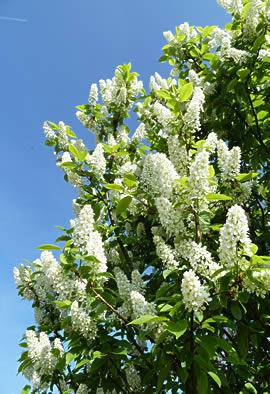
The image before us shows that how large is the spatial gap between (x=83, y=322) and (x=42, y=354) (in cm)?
128

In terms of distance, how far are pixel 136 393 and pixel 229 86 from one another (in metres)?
4.16

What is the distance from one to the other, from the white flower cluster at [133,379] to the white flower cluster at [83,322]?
27.2 inches

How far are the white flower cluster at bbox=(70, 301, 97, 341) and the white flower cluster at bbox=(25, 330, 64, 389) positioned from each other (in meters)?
0.86

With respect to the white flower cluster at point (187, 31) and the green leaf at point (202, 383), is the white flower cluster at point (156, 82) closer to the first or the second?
the white flower cluster at point (187, 31)

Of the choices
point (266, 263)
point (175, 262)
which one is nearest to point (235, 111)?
point (175, 262)

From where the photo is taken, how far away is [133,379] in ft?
17.6

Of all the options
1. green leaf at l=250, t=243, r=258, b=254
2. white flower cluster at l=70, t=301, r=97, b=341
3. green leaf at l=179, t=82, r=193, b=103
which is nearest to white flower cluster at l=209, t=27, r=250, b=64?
green leaf at l=179, t=82, r=193, b=103

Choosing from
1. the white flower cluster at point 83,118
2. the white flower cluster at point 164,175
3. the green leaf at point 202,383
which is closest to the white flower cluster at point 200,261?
the white flower cluster at point 164,175

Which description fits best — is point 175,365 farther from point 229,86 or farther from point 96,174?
point 229,86

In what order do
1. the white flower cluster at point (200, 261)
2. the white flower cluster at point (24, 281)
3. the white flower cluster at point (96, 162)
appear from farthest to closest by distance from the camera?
the white flower cluster at point (24, 281)
the white flower cluster at point (96, 162)
the white flower cluster at point (200, 261)

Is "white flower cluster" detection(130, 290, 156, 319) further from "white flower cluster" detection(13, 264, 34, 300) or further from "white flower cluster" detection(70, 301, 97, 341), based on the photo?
"white flower cluster" detection(13, 264, 34, 300)

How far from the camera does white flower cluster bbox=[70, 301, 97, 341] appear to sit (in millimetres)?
4867

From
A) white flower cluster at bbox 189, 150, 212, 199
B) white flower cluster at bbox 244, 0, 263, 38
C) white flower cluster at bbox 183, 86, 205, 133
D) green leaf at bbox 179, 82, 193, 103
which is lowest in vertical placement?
white flower cluster at bbox 189, 150, 212, 199

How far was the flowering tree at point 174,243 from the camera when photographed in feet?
13.0
